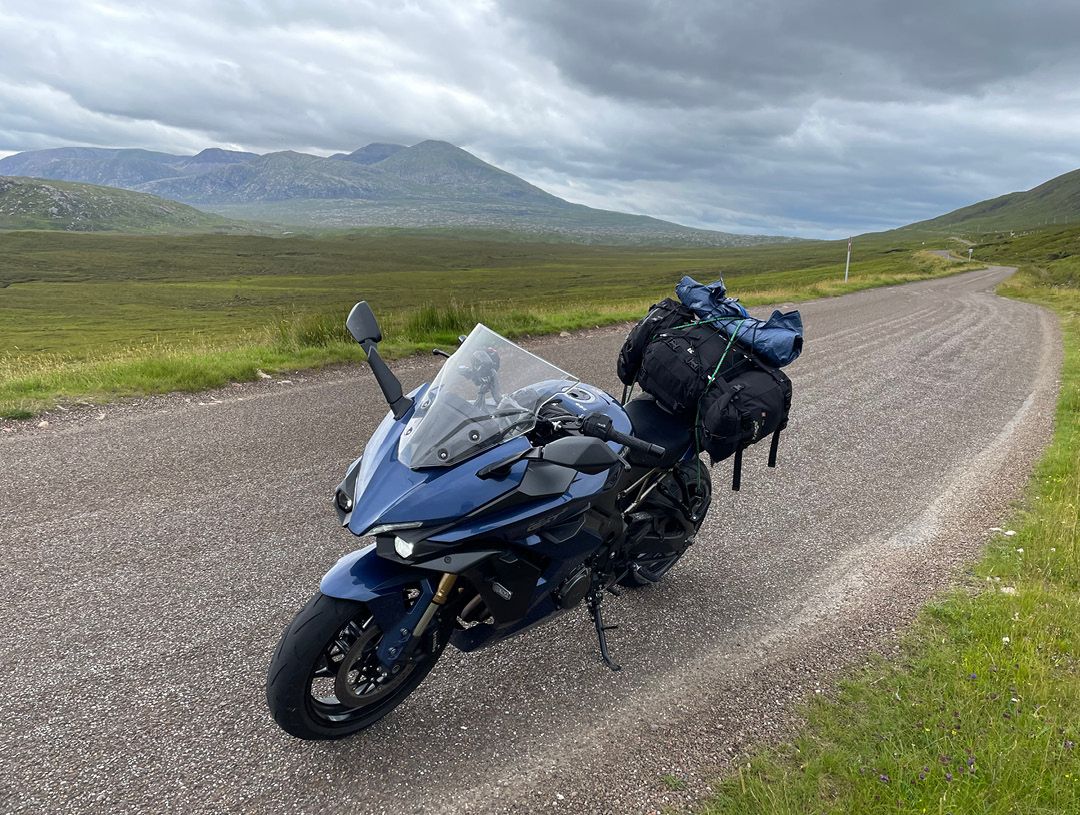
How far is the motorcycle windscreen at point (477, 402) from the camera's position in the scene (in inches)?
95.2

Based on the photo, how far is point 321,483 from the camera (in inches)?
205

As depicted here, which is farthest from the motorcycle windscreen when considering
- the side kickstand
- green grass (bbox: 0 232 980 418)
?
green grass (bbox: 0 232 980 418)

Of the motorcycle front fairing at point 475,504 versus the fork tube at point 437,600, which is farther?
the fork tube at point 437,600

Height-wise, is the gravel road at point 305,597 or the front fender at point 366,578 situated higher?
the front fender at point 366,578

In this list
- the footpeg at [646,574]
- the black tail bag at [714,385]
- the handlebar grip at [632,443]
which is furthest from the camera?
the footpeg at [646,574]

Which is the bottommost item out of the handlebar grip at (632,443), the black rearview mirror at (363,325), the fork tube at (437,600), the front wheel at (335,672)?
the front wheel at (335,672)

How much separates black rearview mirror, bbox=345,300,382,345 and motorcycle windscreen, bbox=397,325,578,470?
15.3 inches

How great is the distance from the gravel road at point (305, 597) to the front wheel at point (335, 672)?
0.17 metres

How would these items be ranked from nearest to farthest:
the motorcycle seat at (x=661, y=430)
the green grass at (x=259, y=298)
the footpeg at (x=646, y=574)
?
the motorcycle seat at (x=661, y=430) < the footpeg at (x=646, y=574) < the green grass at (x=259, y=298)

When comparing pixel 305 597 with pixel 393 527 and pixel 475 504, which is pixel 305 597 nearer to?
pixel 393 527

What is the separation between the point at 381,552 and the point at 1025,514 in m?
5.58

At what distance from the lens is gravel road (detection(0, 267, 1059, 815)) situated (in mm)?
2553

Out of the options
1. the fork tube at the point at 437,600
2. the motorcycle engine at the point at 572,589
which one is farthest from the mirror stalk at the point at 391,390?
the motorcycle engine at the point at 572,589

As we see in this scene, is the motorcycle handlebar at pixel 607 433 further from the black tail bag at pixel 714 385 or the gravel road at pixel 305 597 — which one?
the gravel road at pixel 305 597
